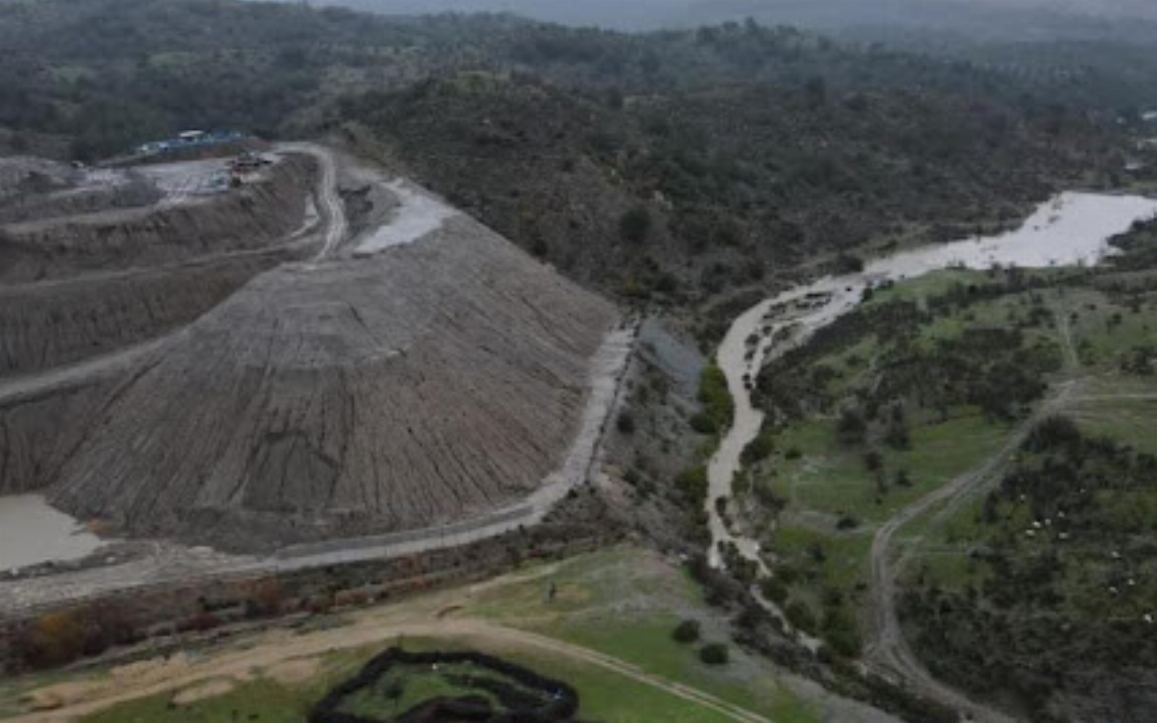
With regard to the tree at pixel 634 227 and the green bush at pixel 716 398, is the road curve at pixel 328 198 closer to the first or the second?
the tree at pixel 634 227

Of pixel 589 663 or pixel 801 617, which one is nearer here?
pixel 589 663

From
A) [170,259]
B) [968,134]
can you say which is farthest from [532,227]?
[968,134]

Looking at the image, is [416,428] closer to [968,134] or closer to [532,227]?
[532,227]

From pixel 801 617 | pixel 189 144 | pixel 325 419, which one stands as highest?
pixel 189 144

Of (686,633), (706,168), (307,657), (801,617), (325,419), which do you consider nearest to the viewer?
(307,657)

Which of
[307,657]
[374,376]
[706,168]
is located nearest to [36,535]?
[374,376]

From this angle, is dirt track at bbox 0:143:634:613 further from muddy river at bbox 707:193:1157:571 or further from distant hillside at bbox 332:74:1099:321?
distant hillside at bbox 332:74:1099:321

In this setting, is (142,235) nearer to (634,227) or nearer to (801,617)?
(634,227)
